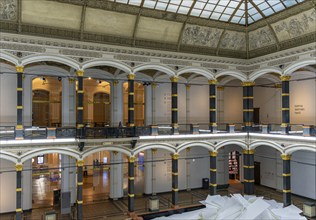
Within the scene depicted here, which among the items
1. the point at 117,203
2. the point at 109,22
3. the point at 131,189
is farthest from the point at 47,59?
the point at 117,203

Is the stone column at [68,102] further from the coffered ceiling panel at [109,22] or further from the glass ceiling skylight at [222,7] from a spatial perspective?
the glass ceiling skylight at [222,7]

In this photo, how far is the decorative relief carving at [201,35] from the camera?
1953 centimetres

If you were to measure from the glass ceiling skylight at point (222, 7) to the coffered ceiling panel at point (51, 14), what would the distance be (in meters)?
2.61

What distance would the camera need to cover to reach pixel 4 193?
1766 centimetres

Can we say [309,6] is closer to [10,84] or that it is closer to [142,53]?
[142,53]

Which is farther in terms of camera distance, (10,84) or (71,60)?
(10,84)

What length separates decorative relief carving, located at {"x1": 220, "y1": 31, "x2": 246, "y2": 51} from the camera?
20781 millimetres

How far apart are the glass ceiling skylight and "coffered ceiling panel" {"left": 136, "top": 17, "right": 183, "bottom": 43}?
803 millimetres

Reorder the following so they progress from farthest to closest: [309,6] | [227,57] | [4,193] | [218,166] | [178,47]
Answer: [218,166] → [227,57] → [178,47] → [4,193] → [309,6]

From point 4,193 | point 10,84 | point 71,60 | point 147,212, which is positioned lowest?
point 147,212

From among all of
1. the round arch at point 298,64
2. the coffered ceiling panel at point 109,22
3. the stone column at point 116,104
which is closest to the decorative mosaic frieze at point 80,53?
the coffered ceiling panel at point 109,22

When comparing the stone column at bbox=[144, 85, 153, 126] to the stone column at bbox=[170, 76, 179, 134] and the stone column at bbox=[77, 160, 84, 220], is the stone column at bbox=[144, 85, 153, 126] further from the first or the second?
the stone column at bbox=[77, 160, 84, 220]

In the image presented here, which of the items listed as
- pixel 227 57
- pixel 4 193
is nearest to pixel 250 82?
pixel 227 57

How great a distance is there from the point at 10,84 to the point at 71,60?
4.56 meters
